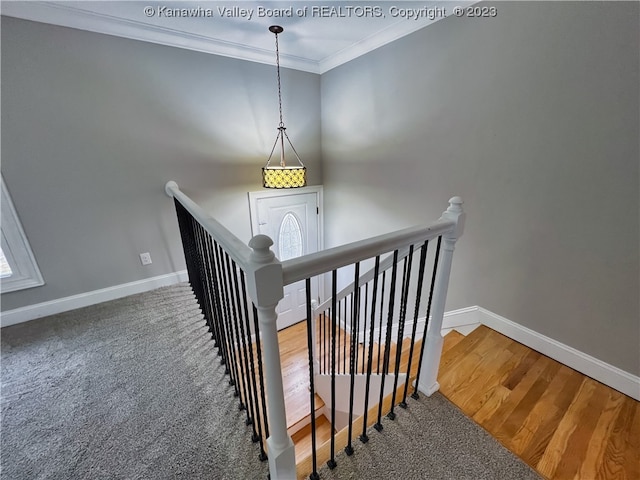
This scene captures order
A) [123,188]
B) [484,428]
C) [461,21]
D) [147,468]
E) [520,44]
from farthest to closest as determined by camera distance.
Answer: [123,188] < [461,21] < [520,44] < [484,428] < [147,468]

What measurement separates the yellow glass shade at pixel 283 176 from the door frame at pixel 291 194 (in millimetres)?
564

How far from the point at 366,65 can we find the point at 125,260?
295 centimetres

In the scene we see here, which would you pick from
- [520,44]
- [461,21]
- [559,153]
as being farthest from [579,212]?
[461,21]

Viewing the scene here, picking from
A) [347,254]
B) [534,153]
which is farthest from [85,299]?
[534,153]

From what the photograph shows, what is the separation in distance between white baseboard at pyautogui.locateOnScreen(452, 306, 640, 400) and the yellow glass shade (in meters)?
1.89

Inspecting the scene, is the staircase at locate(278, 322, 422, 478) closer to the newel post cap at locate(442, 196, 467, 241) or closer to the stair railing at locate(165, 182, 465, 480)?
the stair railing at locate(165, 182, 465, 480)

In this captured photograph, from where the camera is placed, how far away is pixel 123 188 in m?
2.31

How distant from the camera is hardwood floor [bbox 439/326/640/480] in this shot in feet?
3.84

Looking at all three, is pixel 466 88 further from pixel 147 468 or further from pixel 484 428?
pixel 147 468

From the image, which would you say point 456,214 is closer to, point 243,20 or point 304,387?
point 243,20

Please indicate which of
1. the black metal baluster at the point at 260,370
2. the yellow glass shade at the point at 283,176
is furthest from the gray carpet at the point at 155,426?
the yellow glass shade at the point at 283,176

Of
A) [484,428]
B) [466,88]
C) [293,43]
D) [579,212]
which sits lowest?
[484,428]

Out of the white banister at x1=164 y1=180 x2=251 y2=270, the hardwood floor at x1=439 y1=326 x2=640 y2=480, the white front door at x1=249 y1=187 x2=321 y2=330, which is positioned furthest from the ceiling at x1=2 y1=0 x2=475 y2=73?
the hardwood floor at x1=439 y1=326 x2=640 y2=480

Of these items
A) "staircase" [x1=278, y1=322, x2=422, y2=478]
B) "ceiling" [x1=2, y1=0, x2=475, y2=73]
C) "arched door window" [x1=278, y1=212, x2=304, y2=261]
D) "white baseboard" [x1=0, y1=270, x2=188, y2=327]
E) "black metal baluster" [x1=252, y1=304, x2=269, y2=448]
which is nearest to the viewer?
"black metal baluster" [x1=252, y1=304, x2=269, y2=448]
